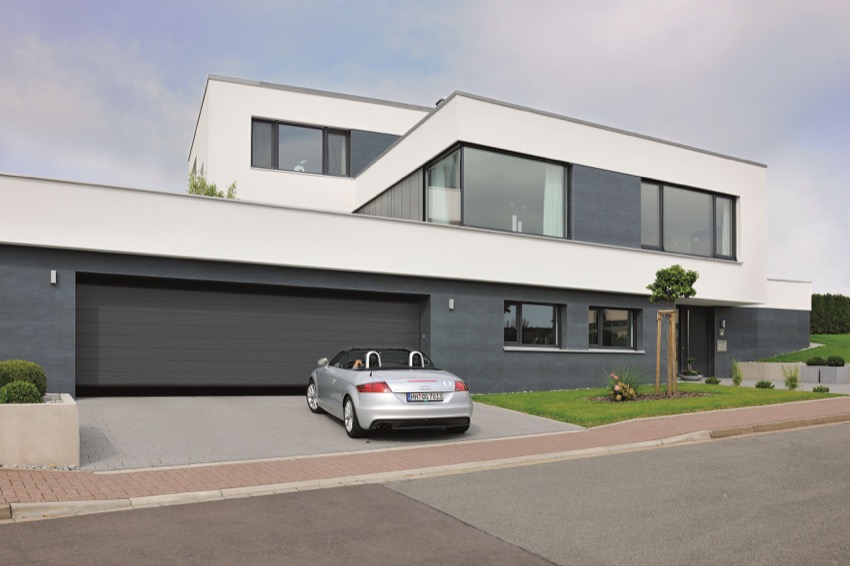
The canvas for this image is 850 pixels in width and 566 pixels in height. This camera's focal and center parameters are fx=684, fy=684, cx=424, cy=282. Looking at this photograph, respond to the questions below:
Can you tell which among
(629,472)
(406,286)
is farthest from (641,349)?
(629,472)

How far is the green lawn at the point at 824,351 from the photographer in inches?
973

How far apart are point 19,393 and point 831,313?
33.9m

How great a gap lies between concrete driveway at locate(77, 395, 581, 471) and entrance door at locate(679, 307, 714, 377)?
11.5 metres

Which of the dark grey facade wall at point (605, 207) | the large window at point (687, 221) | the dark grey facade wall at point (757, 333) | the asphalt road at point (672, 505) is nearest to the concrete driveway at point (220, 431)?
the asphalt road at point (672, 505)

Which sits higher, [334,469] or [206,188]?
[206,188]

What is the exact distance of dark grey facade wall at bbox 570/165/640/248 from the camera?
19.2 m

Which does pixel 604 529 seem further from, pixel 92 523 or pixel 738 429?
pixel 738 429

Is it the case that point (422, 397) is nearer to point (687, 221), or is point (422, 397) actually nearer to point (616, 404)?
point (616, 404)

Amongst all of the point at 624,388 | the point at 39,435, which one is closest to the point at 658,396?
the point at 624,388

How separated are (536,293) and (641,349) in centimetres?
426

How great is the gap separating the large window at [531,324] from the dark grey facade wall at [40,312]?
1024 centimetres

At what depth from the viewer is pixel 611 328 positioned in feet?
65.4

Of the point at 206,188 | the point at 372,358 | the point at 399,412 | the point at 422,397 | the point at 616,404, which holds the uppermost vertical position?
the point at 206,188

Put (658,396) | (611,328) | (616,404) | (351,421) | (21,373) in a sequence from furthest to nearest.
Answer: (611,328), (658,396), (616,404), (351,421), (21,373)
